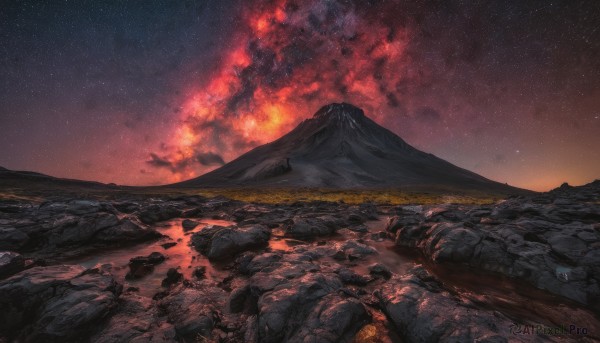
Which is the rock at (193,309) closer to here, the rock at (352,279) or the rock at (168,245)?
the rock at (352,279)

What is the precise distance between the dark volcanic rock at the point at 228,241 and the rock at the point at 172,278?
2.23 metres

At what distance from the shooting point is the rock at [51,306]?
15.8 ft

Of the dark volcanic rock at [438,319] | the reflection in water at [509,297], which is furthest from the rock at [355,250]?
the dark volcanic rock at [438,319]

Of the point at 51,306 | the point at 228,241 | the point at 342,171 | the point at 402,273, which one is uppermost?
the point at 342,171

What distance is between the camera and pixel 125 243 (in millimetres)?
12234

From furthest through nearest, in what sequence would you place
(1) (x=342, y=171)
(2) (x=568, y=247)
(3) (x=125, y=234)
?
(1) (x=342, y=171)
(3) (x=125, y=234)
(2) (x=568, y=247)

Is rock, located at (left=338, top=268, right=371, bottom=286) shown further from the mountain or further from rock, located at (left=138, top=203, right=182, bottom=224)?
the mountain

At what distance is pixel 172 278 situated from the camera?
791cm

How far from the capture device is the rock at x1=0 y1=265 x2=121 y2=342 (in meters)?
4.81

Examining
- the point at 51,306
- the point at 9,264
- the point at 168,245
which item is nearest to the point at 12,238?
the point at 9,264

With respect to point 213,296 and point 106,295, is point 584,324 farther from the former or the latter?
point 106,295

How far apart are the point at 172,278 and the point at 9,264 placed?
13.8 feet

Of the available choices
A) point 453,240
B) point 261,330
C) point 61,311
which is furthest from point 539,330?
point 61,311

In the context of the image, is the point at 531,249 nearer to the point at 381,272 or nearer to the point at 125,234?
the point at 381,272
